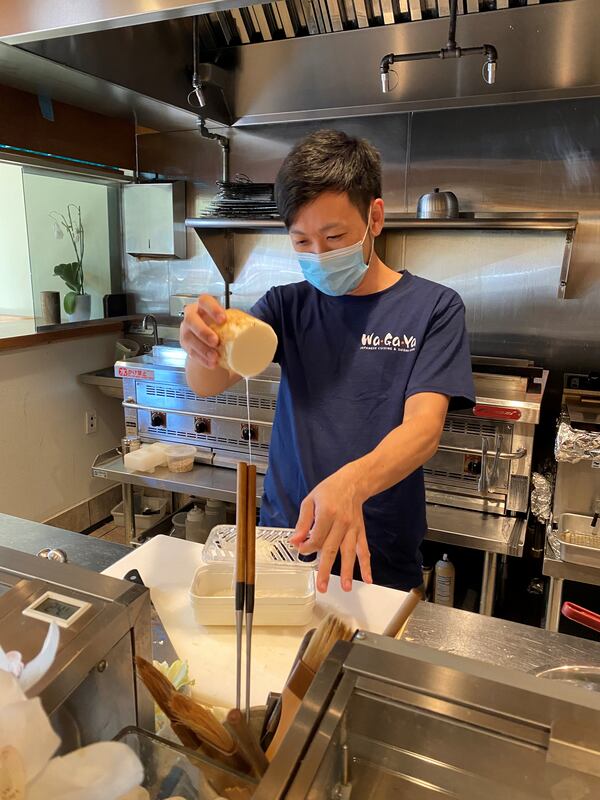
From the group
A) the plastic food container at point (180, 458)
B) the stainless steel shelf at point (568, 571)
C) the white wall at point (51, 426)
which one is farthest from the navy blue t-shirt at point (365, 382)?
the white wall at point (51, 426)

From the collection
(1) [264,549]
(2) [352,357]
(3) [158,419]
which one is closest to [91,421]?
(3) [158,419]

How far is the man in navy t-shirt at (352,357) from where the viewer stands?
1290mm

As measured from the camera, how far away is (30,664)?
55cm

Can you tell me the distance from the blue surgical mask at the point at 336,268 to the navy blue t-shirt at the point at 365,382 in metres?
0.05

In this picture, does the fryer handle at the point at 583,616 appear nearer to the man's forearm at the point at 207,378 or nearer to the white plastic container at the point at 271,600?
the white plastic container at the point at 271,600

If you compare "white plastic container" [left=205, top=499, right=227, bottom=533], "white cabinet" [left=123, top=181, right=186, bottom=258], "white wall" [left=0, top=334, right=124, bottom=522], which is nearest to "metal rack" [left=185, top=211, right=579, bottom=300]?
"white cabinet" [left=123, top=181, right=186, bottom=258]

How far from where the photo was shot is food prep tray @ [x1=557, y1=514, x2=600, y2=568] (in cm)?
192

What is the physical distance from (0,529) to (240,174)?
8.38ft

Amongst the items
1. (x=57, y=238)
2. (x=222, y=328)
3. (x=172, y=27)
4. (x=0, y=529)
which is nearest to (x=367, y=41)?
(x=172, y=27)

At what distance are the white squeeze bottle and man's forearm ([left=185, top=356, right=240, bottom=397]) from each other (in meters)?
1.49

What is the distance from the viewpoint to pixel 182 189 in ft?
11.5

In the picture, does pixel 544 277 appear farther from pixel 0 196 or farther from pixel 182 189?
pixel 0 196

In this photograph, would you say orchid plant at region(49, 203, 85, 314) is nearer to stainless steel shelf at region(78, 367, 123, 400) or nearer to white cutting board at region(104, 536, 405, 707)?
stainless steel shelf at region(78, 367, 123, 400)

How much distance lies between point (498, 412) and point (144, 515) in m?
2.02
